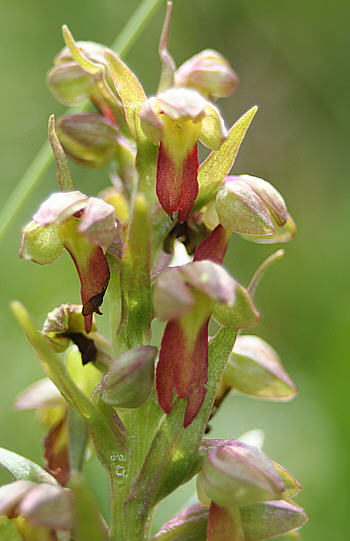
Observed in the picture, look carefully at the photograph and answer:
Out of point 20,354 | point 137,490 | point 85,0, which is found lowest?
point 20,354

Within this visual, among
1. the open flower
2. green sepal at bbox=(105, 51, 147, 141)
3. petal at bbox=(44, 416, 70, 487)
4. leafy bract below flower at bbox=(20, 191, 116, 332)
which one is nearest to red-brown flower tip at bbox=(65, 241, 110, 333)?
leafy bract below flower at bbox=(20, 191, 116, 332)

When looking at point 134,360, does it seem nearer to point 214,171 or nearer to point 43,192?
point 214,171

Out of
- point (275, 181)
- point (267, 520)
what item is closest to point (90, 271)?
point (267, 520)

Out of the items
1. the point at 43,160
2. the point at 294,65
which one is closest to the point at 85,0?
the point at 294,65

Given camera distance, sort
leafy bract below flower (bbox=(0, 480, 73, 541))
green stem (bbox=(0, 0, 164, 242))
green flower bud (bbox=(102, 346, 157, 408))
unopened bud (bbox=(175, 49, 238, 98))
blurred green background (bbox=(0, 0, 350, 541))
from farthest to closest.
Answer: blurred green background (bbox=(0, 0, 350, 541))
green stem (bbox=(0, 0, 164, 242))
unopened bud (bbox=(175, 49, 238, 98))
green flower bud (bbox=(102, 346, 157, 408))
leafy bract below flower (bbox=(0, 480, 73, 541))

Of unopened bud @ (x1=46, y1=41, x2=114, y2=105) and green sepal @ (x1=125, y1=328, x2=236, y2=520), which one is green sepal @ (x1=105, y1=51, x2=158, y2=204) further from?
green sepal @ (x1=125, y1=328, x2=236, y2=520)

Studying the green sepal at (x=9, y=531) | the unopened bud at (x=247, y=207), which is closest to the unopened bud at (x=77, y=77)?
the unopened bud at (x=247, y=207)

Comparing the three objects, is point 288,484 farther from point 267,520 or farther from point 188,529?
point 188,529
